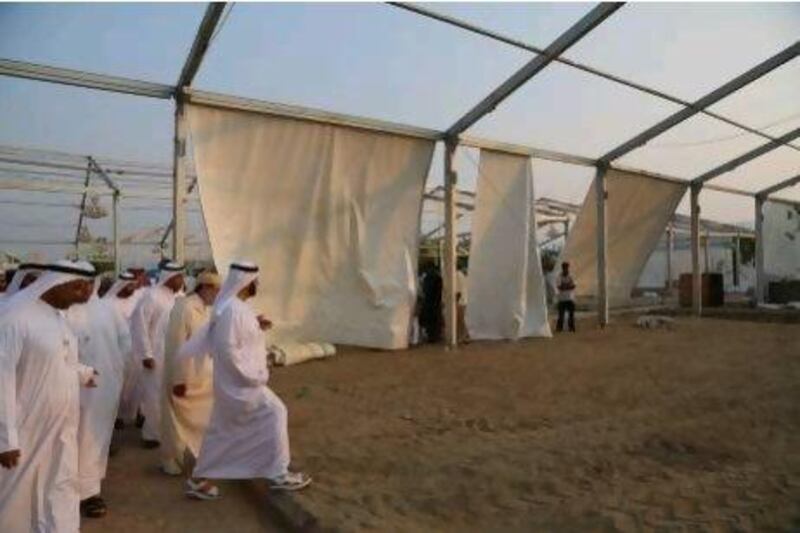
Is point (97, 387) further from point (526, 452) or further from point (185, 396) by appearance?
point (526, 452)

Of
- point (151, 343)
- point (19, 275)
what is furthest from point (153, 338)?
point (19, 275)

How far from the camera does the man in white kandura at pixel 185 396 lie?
5.02 m

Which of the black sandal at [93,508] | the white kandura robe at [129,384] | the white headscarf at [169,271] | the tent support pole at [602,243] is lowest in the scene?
the black sandal at [93,508]

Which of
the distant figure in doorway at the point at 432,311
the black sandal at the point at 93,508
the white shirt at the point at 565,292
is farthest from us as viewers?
the white shirt at the point at 565,292

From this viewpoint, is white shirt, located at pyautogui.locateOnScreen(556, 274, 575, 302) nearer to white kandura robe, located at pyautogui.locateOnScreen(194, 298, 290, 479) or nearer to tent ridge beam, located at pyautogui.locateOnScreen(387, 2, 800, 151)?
tent ridge beam, located at pyautogui.locateOnScreen(387, 2, 800, 151)

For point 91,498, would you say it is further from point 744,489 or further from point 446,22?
point 446,22

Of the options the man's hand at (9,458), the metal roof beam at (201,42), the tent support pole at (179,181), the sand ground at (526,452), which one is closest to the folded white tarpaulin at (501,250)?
the sand ground at (526,452)

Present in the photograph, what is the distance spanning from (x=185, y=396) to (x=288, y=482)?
3.39ft

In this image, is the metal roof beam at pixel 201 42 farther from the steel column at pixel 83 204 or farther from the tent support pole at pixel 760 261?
the tent support pole at pixel 760 261

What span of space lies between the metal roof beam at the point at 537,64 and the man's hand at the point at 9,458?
687 centimetres

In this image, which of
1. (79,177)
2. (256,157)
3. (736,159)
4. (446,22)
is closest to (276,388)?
(256,157)

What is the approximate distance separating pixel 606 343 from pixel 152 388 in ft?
25.4

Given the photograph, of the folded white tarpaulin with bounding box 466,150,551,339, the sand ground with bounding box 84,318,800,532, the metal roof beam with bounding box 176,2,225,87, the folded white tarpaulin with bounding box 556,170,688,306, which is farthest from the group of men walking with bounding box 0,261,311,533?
the folded white tarpaulin with bounding box 556,170,688,306

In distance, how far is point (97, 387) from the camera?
→ 4656mm
